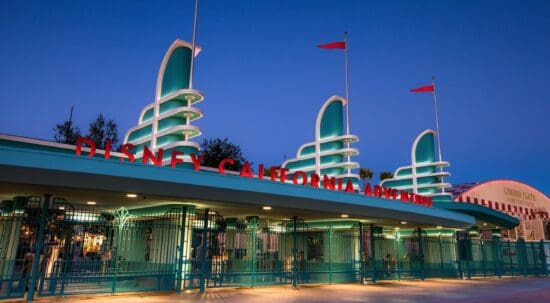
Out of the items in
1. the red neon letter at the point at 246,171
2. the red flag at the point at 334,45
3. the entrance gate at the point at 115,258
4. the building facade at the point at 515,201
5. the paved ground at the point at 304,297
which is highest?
the red flag at the point at 334,45

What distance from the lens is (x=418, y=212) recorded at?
2314cm

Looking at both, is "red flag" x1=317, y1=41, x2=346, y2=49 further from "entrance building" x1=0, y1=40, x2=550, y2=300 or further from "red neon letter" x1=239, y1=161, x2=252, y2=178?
"red neon letter" x1=239, y1=161, x2=252, y2=178

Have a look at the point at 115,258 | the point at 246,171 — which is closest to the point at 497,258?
the point at 246,171

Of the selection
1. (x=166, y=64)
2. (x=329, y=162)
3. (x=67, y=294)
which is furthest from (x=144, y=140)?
(x=329, y=162)

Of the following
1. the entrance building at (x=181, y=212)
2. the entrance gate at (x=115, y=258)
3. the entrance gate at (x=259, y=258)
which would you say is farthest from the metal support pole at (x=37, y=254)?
the entrance gate at (x=259, y=258)

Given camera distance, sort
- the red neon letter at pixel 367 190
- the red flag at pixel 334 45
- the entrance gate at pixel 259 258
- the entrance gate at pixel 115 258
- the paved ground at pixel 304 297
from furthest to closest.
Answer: the red flag at pixel 334 45 → the red neon letter at pixel 367 190 → the entrance gate at pixel 259 258 → the entrance gate at pixel 115 258 → the paved ground at pixel 304 297

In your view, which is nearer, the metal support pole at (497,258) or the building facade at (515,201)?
the metal support pole at (497,258)

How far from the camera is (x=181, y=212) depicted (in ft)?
61.8

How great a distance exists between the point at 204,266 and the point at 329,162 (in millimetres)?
14916

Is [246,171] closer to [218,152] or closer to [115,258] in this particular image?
[115,258]

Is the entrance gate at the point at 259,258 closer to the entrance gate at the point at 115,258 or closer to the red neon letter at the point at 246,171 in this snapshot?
the entrance gate at the point at 115,258

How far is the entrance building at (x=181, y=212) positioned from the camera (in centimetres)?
1462

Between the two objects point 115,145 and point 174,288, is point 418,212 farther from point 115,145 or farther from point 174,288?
point 115,145

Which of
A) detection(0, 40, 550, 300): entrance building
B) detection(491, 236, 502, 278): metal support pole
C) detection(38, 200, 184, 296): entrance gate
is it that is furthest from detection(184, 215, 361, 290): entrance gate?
detection(491, 236, 502, 278): metal support pole
